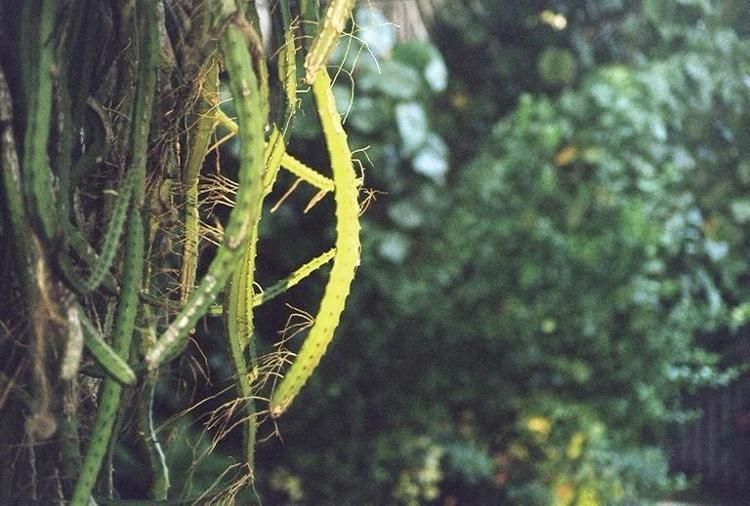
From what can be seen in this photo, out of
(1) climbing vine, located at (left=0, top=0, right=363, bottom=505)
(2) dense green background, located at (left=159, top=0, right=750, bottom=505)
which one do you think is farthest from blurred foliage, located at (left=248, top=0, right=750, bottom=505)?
(1) climbing vine, located at (left=0, top=0, right=363, bottom=505)

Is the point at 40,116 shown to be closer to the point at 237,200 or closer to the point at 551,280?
the point at 237,200

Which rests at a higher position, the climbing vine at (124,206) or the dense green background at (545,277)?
the climbing vine at (124,206)

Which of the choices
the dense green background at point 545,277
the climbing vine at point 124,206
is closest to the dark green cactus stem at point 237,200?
the climbing vine at point 124,206

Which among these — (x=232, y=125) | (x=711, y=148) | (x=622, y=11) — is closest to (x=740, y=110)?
(x=711, y=148)

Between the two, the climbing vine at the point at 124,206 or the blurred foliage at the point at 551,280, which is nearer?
the climbing vine at the point at 124,206

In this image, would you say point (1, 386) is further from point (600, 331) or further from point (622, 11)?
point (622, 11)

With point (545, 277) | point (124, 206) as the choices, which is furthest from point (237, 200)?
point (545, 277)

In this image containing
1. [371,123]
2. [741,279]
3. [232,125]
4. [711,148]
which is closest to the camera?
[232,125]

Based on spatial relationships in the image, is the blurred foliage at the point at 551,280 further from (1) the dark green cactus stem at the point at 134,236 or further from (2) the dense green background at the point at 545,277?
(1) the dark green cactus stem at the point at 134,236
